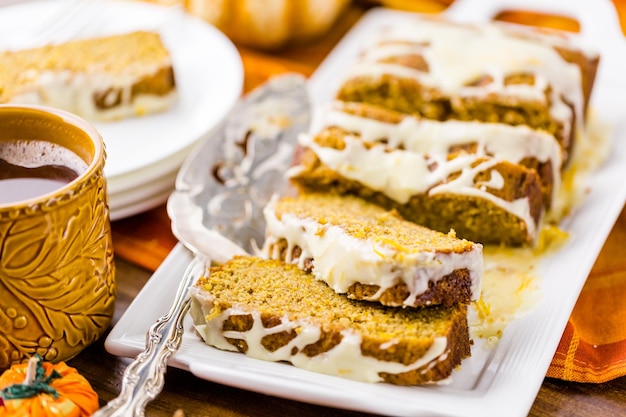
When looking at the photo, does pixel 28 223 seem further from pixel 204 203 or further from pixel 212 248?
pixel 204 203

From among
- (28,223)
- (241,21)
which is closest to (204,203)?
Result: (28,223)

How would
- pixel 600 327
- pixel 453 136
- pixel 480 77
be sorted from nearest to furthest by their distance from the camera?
pixel 600 327 → pixel 453 136 → pixel 480 77

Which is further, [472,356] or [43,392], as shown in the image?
[472,356]

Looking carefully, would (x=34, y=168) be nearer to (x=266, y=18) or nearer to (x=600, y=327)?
(x=600, y=327)

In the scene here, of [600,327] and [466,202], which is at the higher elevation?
[466,202]

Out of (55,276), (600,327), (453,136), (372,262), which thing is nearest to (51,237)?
(55,276)

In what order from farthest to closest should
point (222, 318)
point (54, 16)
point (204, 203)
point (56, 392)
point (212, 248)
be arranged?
point (54, 16) → point (204, 203) → point (212, 248) → point (222, 318) → point (56, 392)

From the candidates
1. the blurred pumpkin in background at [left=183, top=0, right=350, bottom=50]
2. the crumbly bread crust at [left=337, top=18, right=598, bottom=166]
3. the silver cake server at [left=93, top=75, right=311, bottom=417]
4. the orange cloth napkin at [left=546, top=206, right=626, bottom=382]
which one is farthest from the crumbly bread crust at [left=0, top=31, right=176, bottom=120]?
the orange cloth napkin at [left=546, top=206, right=626, bottom=382]
